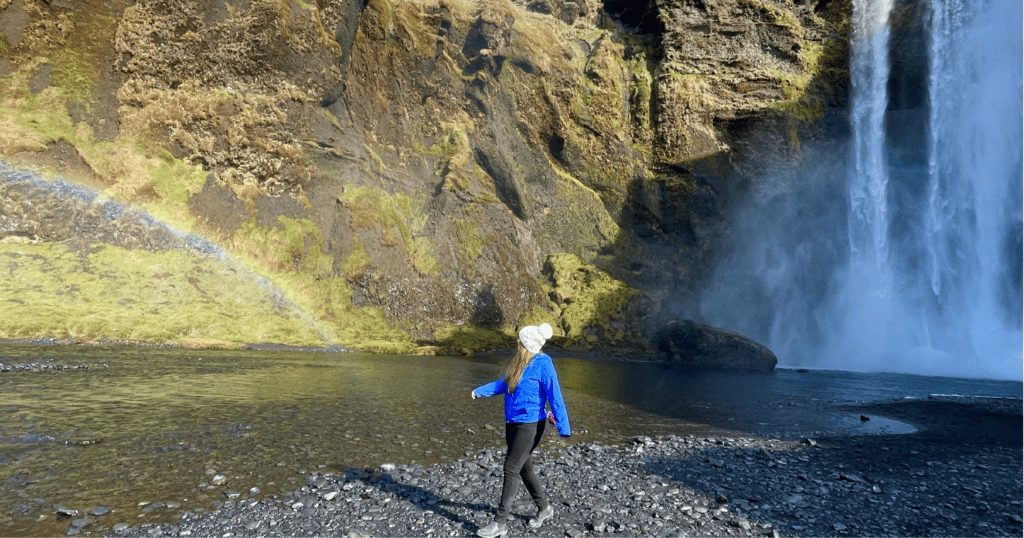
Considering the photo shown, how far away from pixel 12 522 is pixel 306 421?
7362mm

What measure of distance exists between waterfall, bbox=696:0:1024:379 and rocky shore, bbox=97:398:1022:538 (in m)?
46.8

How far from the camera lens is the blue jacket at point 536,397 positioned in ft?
24.0

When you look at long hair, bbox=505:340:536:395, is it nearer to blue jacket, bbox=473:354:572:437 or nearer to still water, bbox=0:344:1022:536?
blue jacket, bbox=473:354:572:437

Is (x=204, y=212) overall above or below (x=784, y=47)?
below

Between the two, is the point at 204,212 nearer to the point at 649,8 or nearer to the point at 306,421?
the point at 306,421

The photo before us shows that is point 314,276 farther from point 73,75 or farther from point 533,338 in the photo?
point 533,338

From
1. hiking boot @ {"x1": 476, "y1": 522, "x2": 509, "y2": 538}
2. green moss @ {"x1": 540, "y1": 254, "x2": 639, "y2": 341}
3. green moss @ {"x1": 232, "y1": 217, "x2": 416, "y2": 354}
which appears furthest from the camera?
green moss @ {"x1": 540, "y1": 254, "x2": 639, "y2": 341}

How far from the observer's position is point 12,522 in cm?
677

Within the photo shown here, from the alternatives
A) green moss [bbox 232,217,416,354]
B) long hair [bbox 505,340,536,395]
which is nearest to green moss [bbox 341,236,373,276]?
green moss [bbox 232,217,416,354]

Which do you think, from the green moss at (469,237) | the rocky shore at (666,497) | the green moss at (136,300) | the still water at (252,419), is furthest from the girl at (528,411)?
the green moss at (469,237)

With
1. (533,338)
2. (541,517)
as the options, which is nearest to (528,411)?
(533,338)

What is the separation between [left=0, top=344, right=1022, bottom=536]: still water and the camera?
8.43 m

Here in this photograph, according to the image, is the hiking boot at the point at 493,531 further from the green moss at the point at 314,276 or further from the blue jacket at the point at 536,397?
the green moss at the point at 314,276

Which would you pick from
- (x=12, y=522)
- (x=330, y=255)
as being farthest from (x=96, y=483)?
(x=330, y=255)
